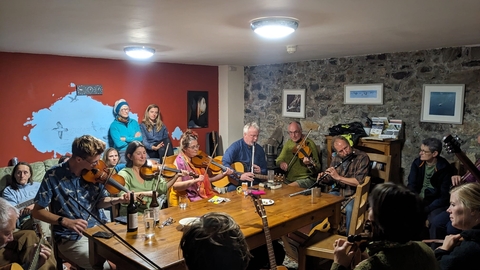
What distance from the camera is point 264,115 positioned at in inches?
232

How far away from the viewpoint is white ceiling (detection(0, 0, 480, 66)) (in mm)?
2035

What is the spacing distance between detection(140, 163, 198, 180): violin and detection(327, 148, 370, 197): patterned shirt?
1677 millimetres

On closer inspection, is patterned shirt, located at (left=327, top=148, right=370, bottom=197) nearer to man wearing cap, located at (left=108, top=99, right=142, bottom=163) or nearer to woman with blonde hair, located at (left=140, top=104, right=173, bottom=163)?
woman with blonde hair, located at (left=140, top=104, right=173, bottom=163)

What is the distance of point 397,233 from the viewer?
1.35 meters

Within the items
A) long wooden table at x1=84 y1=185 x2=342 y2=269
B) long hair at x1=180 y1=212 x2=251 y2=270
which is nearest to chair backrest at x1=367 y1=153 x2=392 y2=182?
long wooden table at x1=84 y1=185 x2=342 y2=269

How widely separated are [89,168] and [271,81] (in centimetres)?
377

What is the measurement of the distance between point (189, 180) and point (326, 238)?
4.01 ft

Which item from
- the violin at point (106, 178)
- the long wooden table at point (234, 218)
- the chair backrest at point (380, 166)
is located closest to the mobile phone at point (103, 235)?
the long wooden table at point (234, 218)

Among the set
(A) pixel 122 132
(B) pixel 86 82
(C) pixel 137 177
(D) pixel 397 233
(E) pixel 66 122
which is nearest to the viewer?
(D) pixel 397 233

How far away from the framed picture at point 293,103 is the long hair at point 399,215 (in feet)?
13.0

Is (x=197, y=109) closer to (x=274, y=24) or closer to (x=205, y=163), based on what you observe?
(x=205, y=163)

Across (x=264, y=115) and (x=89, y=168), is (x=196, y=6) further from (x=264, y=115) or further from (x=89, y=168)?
(x=264, y=115)

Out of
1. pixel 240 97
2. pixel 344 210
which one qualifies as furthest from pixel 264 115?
pixel 344 210

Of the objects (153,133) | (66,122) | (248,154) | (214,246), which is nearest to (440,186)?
(248,154)
